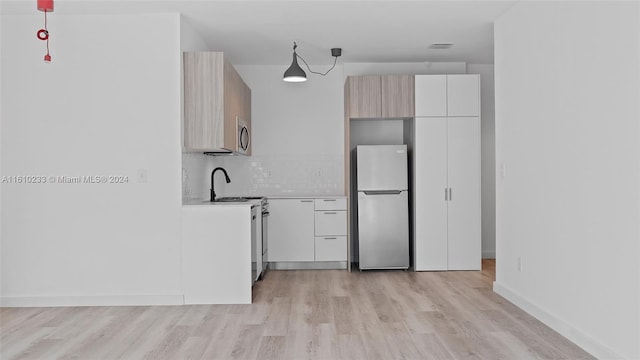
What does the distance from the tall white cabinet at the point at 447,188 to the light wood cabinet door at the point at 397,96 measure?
0.12 meters

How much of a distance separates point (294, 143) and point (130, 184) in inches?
102

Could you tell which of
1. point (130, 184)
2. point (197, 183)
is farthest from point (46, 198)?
point (197, 183)

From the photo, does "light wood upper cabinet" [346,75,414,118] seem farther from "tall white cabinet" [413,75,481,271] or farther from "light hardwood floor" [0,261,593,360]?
"light hardwood floor" [0,261,593,360]

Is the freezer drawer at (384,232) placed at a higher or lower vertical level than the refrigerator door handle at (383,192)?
lower

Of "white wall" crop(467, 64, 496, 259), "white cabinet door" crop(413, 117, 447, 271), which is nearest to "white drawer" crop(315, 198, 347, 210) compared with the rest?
"white cabinet door" crop(413, 117, 447, 271)

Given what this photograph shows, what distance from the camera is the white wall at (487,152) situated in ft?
22.2

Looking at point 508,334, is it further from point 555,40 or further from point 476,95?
point 476,95

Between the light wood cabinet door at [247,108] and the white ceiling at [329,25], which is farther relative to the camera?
the light wood cabinet door at [247,108]

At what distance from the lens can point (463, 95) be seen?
594cm

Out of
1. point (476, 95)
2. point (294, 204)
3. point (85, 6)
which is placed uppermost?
point (85, 6)

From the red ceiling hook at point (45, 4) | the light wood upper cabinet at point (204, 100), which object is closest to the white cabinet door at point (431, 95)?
the light wood upper cabinet at point (204, 100)

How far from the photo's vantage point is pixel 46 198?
4.47 m

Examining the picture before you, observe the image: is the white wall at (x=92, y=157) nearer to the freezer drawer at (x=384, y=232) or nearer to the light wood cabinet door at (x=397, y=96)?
the freezer drawer at (x=384, y=232)

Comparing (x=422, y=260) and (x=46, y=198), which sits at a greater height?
(x=46, y=198)
